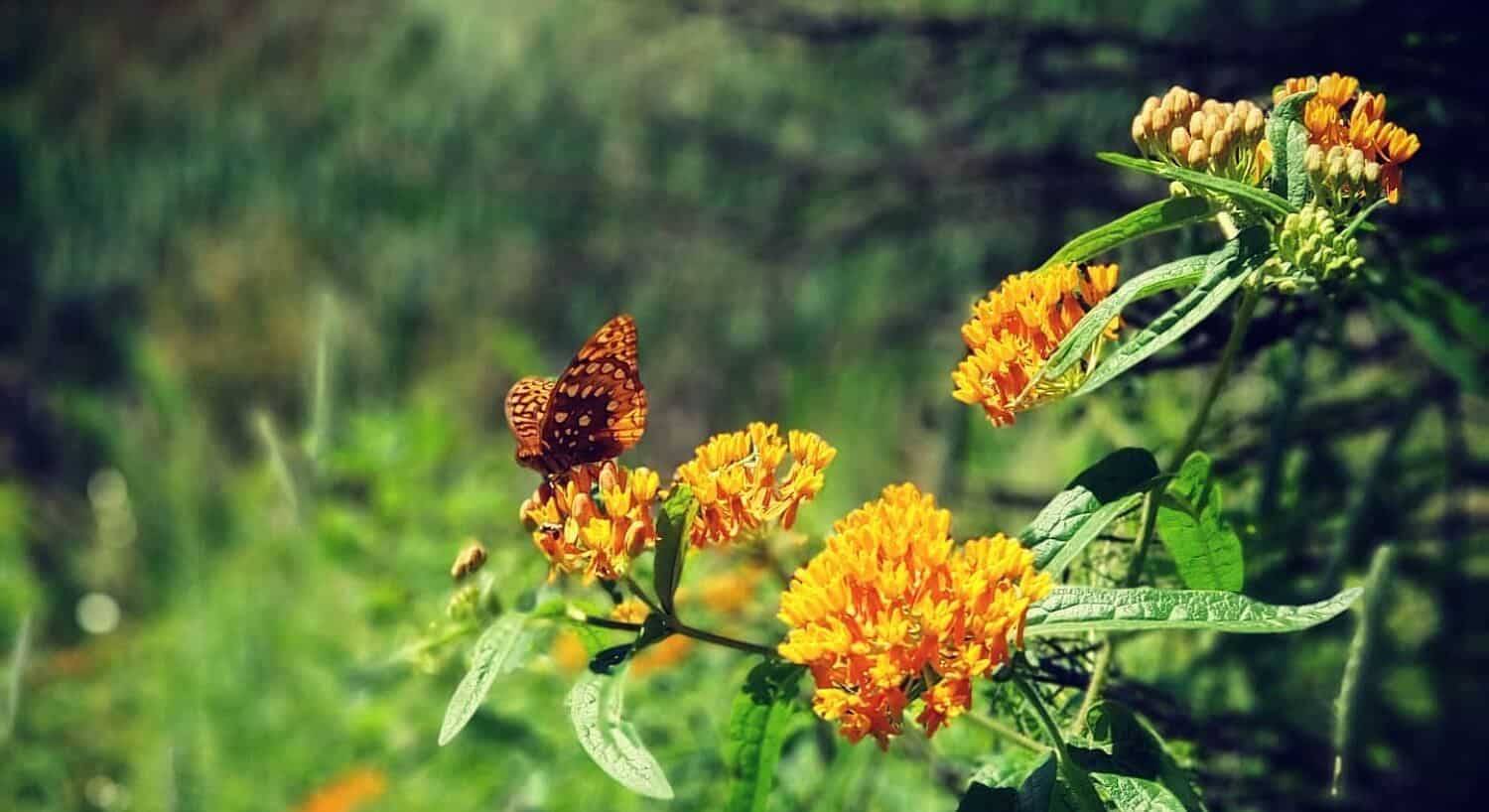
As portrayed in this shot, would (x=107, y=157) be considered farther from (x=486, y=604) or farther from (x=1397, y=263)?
(x=1397, y=263)

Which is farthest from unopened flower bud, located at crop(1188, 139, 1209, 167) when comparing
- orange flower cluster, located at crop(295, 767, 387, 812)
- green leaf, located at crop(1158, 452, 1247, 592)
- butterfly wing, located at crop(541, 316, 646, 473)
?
orange flower cluster, located at crop(295, 767, 387, 812)

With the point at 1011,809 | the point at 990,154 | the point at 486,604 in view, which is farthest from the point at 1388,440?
the point at 990,154

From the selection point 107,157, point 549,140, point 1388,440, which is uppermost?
point 107,157

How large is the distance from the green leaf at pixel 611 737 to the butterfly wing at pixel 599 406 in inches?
7.2

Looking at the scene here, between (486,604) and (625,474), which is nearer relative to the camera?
(625,474)

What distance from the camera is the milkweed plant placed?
2.38ft

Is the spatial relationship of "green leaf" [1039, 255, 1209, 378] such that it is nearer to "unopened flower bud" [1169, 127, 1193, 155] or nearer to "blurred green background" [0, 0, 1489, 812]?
"unopened flower bud" [1169, 127, 1193, 155]

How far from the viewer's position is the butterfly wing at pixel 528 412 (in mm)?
950

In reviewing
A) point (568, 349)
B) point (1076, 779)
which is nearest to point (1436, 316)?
point (1076, 779)

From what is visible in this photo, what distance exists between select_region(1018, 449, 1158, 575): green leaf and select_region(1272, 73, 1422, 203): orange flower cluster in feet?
0.71

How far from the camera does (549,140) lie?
394cm

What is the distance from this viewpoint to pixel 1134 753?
31.3 inches

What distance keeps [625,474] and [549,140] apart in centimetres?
324

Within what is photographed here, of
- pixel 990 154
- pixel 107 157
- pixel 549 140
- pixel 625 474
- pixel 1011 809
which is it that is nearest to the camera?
pixel 1011 809
